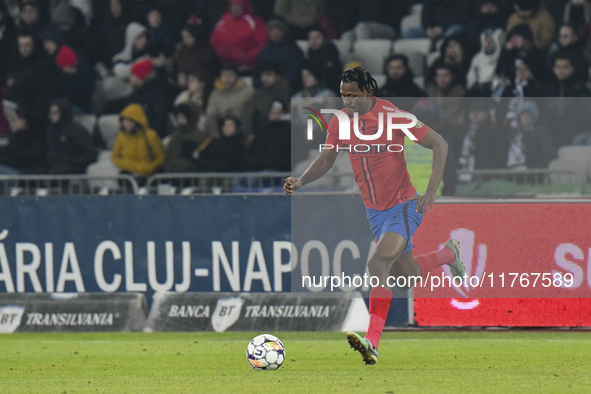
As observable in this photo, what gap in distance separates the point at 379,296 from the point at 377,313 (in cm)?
16

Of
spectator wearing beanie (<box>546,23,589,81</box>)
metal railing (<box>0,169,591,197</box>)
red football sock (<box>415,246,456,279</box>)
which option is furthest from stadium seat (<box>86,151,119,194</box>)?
spectator wearing beanie (<box>546,23,589,81</box>)

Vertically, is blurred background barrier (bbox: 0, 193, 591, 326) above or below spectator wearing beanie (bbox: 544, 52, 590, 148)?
below

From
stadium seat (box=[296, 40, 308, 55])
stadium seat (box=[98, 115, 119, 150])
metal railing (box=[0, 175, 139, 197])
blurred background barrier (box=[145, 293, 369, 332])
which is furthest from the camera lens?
stadium seat (box=[98, 115, 119, 150])

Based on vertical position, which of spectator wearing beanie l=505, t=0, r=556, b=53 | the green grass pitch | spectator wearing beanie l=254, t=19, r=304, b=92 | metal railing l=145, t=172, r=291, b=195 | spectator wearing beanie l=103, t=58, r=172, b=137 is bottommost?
the green grass pitch

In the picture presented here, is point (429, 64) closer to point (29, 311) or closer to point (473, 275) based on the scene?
point (473, 275)

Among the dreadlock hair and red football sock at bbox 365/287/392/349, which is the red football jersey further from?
red football sock at bbox 365/287/392/349

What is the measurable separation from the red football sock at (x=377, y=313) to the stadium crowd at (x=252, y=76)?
11.0ft

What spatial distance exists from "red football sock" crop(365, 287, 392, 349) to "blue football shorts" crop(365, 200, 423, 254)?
0.61 meters

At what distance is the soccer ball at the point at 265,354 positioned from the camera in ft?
25.1

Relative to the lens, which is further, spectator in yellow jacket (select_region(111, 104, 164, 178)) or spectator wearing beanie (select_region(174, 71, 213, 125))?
spectator wearing beanie (select_region(174, 71, 213, 125))

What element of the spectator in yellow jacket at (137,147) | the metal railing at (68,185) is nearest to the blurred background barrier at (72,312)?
the metal railing at (68,185)

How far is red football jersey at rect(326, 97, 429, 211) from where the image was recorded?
8773 millimetres

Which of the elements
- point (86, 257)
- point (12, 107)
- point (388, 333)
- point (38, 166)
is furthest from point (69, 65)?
point (388, 333)

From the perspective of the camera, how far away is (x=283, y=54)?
48.0 feet
